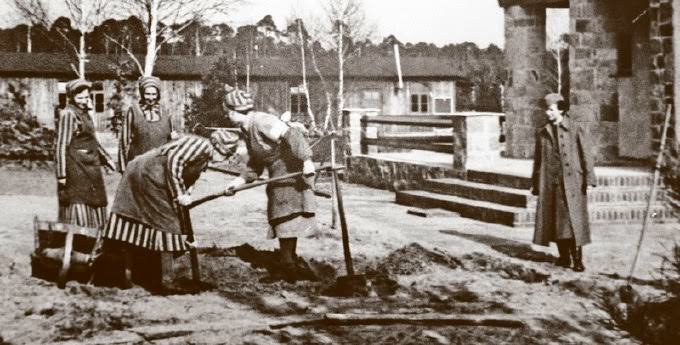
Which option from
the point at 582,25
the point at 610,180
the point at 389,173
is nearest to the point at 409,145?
the point at 389,173

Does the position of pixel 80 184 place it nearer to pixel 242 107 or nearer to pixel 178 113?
pixel 242 107

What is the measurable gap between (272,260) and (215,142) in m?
2.50

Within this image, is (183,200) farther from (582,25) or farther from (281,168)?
(582,25)

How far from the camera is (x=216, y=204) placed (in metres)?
14.5

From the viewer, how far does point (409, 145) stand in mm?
17125

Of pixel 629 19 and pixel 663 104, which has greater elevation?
pixel 629 19

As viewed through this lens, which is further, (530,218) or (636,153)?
(636,153)

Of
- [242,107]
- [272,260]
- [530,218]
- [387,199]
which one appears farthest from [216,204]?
[242,107]

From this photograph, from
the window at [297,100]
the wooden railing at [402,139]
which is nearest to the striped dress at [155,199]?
the wooden railing at [402,139]

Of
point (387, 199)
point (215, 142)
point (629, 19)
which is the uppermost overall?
point (629, 19)

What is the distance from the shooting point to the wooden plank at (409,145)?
51.1 feet

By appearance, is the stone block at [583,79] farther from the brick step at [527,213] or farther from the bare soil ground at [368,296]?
the bare soil ground at [368,296]

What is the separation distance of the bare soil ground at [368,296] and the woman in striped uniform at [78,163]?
27.5 inches

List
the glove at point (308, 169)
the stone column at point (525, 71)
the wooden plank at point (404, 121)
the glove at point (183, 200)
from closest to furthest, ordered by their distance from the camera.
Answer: the glove at point (183, 200) < the glove at point (308, 169) < the wooden plank at point (404, 121) < the stone column at point (525, 71)
